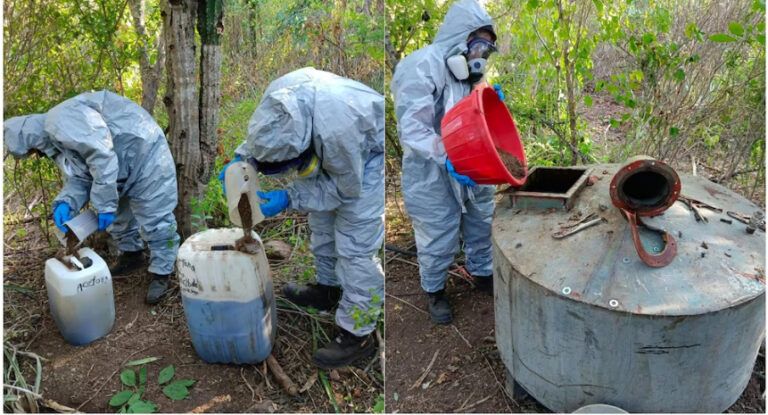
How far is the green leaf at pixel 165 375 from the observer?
2.41m

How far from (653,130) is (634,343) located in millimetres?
2102

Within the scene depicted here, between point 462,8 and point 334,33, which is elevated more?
point 462,8

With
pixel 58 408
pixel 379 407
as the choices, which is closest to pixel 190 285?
pixel 58 408

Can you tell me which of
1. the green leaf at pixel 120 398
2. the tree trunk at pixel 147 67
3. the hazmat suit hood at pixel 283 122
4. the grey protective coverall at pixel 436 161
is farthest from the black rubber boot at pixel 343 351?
the tree trunk at pixel 147 67

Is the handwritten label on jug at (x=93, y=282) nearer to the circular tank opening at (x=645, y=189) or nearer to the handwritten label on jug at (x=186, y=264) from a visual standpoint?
the handwritten label on jug at (x=186, y=264)

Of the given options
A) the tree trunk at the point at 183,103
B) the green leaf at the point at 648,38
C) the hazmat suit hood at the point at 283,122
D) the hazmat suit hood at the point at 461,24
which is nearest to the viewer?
the hazmat suit hood at the point at 283,122

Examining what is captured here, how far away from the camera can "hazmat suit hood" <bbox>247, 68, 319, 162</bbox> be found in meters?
2.05

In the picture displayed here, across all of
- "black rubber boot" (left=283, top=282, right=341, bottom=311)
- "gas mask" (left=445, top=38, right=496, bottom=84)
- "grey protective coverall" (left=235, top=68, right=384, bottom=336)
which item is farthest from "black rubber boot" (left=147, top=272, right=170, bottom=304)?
"gas mask" (left=445, top=38, right=496, bottom=84)

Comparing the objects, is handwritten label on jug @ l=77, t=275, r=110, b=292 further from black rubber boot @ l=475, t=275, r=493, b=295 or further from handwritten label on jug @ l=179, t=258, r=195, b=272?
black rubber boot @ l=475, t=275, r=493, b=295

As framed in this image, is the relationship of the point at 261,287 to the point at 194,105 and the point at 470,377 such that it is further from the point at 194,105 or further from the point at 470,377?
the point at 194,105

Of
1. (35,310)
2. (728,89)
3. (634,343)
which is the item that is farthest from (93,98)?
(728,89)

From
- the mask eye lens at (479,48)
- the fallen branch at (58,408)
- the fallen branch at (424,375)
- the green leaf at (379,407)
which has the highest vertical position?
the mask eye lens at (479,48)

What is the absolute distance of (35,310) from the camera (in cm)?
289

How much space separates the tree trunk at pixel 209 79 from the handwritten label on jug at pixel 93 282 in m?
0.90
